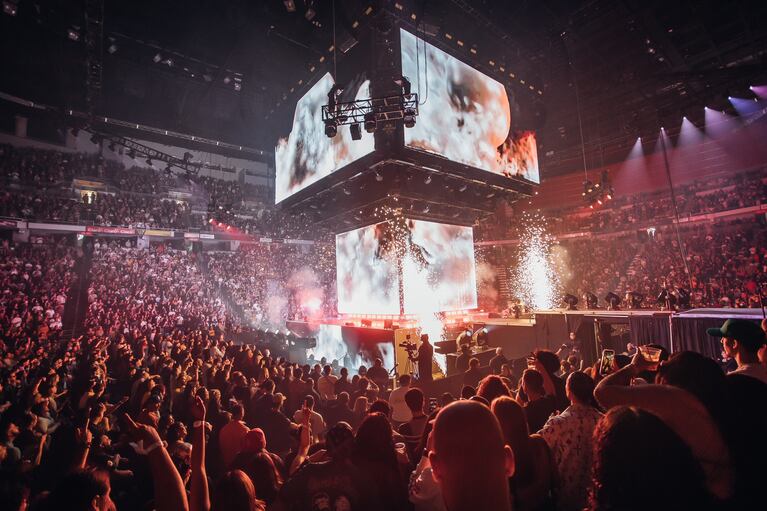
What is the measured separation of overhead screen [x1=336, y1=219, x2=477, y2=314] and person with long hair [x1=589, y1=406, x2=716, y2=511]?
14.6 metres

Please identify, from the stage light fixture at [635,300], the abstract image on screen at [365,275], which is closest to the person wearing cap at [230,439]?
the abstract image on screen at [365,275]

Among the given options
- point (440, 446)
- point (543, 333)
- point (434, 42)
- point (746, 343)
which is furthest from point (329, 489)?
point (434, 42)

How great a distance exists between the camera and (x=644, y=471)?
112 cm

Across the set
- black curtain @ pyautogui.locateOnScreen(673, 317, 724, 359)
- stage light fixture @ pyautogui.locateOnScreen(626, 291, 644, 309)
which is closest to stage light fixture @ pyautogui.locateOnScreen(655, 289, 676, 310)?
stage light fixture @ pyautogui.locateOnScreen(626, 291, 644, 309)

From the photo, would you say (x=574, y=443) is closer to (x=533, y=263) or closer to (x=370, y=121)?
(x=370, y=121)

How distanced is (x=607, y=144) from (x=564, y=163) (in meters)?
5.58

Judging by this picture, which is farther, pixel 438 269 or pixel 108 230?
pixel 108 230

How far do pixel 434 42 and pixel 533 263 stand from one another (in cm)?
2024

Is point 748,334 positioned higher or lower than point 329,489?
higher

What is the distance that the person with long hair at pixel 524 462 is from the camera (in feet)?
6.79

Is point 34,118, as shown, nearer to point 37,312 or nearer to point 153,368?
point 37,312

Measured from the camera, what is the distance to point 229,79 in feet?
64.0

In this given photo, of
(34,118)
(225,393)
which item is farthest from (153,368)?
(34,118)

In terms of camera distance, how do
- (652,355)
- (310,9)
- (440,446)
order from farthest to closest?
(310,9) < (652,355) < (440,446)
